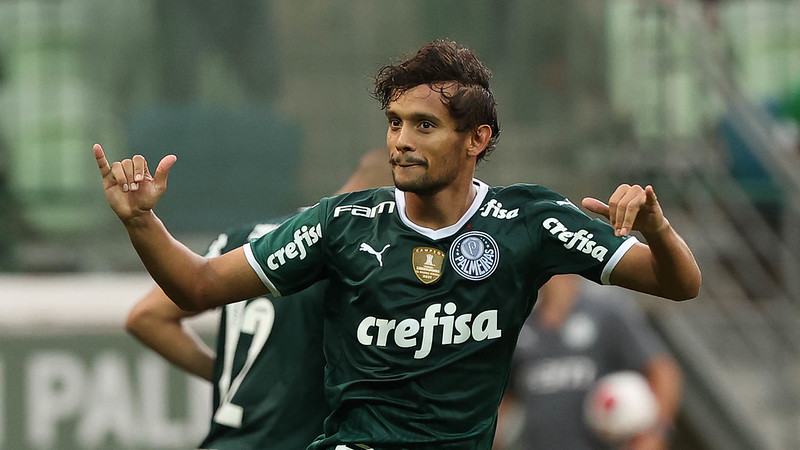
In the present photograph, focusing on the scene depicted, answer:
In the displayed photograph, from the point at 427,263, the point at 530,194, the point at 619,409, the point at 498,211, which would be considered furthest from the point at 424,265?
the point at 619,409

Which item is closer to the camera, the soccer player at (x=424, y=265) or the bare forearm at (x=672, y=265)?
the bare forearm at (x=672, y=265)

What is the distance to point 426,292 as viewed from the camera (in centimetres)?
368

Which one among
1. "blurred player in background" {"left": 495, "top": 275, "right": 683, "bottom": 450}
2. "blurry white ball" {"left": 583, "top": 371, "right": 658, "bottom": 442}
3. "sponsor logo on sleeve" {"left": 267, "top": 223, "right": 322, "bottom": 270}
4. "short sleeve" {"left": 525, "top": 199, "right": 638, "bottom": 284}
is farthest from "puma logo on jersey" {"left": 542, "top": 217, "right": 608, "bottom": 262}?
"blurred player in background" {"left": 495, "top": 275, "right": 683, "bottom": 450}

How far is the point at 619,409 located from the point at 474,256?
A: 3.84 metres

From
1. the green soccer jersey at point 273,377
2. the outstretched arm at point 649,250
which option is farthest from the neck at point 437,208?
the green soccer jersey at point 273,377

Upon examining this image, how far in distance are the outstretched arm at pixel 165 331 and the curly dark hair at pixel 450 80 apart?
1583mm

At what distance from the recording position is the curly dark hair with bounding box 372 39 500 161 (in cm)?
368

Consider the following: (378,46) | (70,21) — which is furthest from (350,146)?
(70,21)

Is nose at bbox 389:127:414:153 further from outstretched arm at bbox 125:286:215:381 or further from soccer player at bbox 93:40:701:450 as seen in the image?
outstretched arm at bbox 125:286:215:381

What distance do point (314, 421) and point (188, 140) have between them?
14.7 ft

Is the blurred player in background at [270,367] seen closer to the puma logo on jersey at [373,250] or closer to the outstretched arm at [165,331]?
the outstretched arm at [165,331]

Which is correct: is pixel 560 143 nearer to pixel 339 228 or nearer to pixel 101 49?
pixel 101 49

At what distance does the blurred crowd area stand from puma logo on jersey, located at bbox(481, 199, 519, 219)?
15.9 ft

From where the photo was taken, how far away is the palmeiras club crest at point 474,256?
369 centimetres
